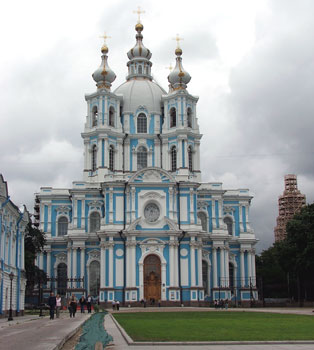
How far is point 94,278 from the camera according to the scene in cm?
6012

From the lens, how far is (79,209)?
61.7 meters

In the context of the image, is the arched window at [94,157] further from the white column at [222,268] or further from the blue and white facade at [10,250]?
the blue and white facade at [10,250]

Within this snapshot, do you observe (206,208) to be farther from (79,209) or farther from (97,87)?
(97,87)

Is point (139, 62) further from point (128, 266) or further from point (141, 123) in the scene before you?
point (128, 266)

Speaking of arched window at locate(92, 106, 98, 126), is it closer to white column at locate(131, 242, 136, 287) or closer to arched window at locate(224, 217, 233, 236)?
white column at locate(131, 242, 136, 287)

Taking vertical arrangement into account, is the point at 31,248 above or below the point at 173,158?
below

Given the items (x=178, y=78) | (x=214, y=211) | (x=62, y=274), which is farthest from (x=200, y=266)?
(x=178, y=78)

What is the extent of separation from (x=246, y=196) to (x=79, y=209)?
18864 mm

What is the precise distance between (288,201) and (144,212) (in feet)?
284

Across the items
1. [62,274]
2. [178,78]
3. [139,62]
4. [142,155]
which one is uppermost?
[139,62]

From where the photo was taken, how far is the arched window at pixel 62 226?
63.9 meters

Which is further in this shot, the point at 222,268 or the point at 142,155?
the point at 142,155

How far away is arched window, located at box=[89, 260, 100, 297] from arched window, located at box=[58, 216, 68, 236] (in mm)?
5542

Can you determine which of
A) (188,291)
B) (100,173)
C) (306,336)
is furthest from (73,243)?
(306,336)
